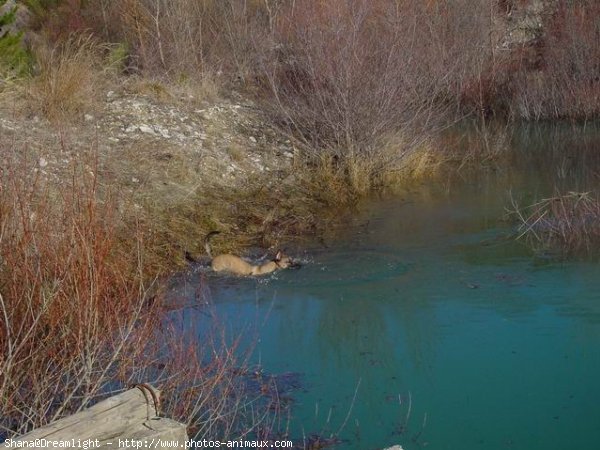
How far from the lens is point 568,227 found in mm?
8984

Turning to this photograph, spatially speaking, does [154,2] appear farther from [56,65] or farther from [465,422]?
[465,422]

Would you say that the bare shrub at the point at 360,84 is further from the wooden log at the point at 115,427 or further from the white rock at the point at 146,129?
the wooden log at the point at 115,427

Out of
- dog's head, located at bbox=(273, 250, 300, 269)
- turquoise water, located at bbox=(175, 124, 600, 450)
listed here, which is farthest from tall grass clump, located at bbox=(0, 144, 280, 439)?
dog's head, located at bbox=(273, 250, 300, 269)

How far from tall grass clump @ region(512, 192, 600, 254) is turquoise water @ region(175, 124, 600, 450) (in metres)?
0.30

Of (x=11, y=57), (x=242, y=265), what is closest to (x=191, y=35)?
(x=11, y=57)

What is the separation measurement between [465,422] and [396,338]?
4.80ft

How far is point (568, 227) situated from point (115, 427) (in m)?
6.37

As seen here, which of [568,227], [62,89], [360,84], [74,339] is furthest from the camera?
[62,89]

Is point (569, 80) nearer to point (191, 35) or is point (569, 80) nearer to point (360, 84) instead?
point (360, 84)

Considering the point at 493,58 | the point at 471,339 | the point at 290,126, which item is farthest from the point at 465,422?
the point at 493,58

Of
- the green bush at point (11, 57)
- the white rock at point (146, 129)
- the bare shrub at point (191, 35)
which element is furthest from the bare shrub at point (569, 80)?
the green bush at point (11, 57)

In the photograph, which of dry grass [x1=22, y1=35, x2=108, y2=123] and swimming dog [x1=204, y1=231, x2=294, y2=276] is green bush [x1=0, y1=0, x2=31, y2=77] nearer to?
dry grass [x1=22, y1=35, x2=108, y2=123]

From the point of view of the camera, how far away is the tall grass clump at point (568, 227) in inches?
345

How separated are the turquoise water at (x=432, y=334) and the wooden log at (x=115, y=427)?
1558 mm
